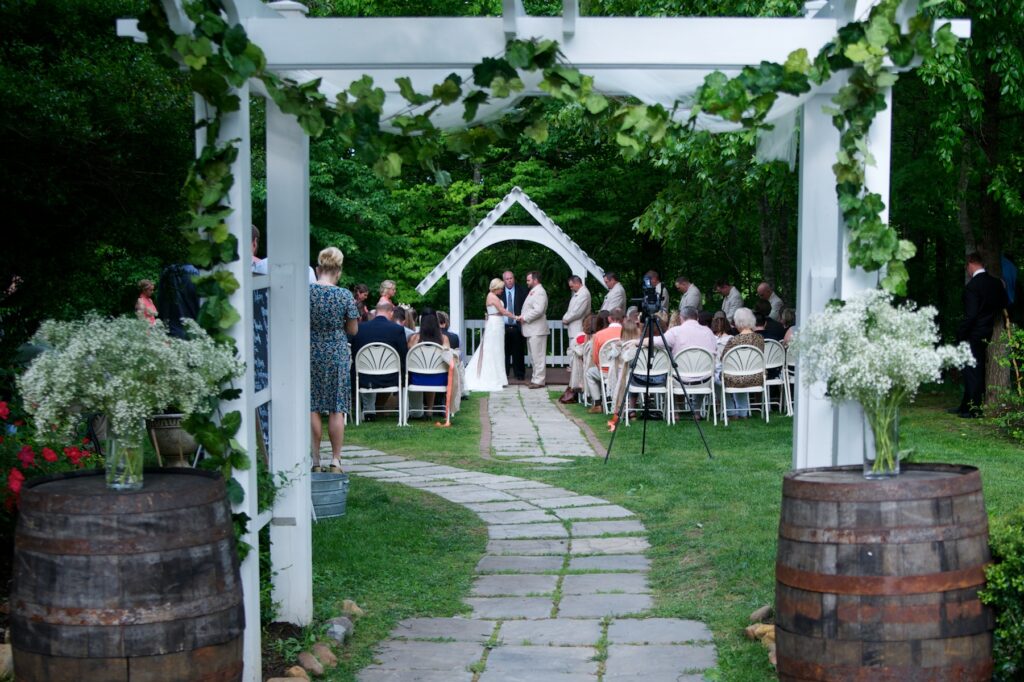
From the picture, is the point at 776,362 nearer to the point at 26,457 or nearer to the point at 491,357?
the point at 491,357

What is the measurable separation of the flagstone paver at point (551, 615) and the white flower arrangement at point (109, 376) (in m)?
1.52

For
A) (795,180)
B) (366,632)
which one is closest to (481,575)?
(366,632)

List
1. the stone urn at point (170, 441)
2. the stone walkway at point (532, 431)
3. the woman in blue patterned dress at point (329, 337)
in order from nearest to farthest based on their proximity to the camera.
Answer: the stone urn at point (170, 441) < the woman in blue patterned dress at point (329, 337) < the stone walkway at point (532, 431)

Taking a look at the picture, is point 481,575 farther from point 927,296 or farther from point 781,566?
point 927,296

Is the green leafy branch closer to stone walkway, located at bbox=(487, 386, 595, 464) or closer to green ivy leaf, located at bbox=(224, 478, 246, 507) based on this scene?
green ivy leaf, located at bbox=(224, 478, 246, 507)

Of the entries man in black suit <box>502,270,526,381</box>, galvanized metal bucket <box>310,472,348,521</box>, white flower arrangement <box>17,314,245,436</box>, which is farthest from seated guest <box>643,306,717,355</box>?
white flower arrangement <box>17,314,245,436</box>

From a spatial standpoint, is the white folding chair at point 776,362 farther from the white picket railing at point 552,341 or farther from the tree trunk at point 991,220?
the white picket railing at point 552,341

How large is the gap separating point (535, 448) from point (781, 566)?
732 centimetres

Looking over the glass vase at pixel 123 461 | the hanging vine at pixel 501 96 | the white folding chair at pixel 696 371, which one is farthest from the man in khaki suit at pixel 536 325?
the glass vase at pixel 123 461

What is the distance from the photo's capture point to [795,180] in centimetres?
1405

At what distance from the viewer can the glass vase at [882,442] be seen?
3.32 meters

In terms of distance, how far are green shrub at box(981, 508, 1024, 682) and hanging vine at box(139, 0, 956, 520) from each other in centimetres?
90

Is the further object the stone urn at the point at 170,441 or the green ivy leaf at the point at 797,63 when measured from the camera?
the stone urn at the point at 170,441

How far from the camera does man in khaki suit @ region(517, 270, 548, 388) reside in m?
16.7
